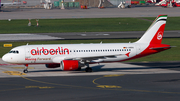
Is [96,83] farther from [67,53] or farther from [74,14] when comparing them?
[74,14]

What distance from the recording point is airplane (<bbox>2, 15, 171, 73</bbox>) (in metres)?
42.8

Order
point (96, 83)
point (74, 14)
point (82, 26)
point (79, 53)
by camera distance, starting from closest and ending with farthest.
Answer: point (96, 83)
point (79, 53)
point (82, 26)
point (74, 14)

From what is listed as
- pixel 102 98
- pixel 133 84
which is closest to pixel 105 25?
pixel 133 84

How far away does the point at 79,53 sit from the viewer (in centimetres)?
4409

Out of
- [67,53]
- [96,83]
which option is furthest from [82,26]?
[96,83]

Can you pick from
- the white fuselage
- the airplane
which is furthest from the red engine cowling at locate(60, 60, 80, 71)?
the white fuselage

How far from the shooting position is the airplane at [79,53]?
42.8 m

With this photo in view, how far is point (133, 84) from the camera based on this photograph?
3647cm

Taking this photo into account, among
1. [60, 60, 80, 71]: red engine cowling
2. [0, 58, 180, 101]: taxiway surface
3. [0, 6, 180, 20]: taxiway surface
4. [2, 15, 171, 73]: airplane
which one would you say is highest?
[0, 6, 180, 20]: taxiway surface

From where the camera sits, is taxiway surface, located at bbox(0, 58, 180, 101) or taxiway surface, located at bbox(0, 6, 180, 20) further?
taxiway surface, located at bbox(0, 6, 180, 20)

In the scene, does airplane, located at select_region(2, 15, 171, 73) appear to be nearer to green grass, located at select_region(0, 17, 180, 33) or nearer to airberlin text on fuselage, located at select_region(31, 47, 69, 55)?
airberlin text on fuselage, located at select_region(31, 47, 69, 55)

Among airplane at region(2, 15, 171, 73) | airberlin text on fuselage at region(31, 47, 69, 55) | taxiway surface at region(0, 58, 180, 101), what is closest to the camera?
taxiway surface at region(0, 58, 180, 101)

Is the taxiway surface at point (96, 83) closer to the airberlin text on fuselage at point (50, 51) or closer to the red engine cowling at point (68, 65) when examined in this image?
the red engine cowling at point (68, 65)

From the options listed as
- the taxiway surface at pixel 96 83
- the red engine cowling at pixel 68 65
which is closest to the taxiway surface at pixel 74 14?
the taxiway surface at pixel 96 83
